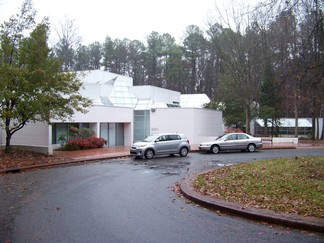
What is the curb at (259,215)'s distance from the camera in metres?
6.28

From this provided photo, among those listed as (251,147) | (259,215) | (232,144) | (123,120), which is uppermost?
(123,120)

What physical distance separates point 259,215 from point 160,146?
15319mm

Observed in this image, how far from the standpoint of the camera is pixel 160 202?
29.4ft

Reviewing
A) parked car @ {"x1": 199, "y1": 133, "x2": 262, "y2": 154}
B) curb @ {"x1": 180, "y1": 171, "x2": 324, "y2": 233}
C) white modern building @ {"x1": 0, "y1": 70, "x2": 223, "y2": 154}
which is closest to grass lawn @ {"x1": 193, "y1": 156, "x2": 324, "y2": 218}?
curb @ {"x1": 180, "y1": 171, "x2": 324, "y2": 233}

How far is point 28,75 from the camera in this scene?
19047 mm

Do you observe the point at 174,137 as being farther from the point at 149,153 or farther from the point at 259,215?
the point at 259,215

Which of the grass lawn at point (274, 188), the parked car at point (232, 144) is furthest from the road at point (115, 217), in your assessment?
the parked car at point (232, 144)

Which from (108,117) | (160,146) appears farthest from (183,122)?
(160,146)

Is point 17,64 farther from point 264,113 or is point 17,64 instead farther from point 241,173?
point 264,113

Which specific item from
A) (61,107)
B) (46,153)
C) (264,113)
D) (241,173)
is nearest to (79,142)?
(46,153)

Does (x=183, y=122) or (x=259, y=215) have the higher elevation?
(x=183, y=122)

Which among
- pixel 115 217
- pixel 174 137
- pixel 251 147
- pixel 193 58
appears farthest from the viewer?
pixel 193 58

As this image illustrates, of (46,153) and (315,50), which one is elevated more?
(315,50)

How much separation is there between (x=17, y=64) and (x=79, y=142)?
10185 mm
